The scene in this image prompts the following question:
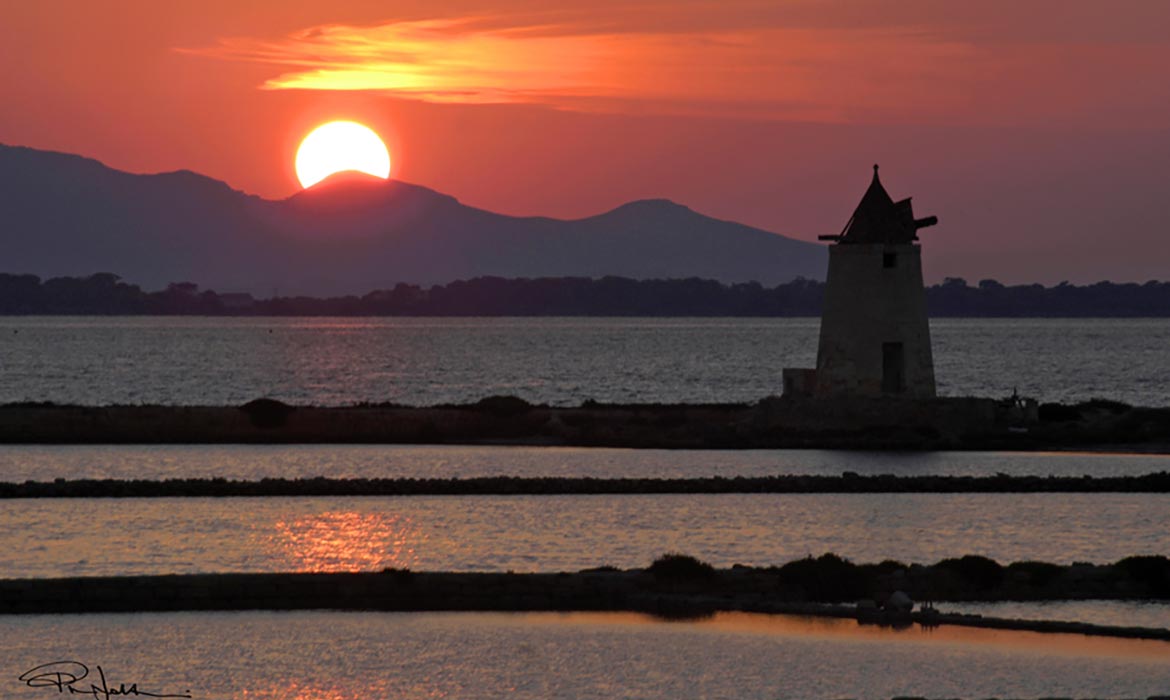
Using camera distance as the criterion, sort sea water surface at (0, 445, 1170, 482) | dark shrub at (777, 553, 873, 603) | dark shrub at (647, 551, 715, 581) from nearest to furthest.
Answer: dark shrub at (777, 553, 873, 603), dark shrub at (647, 551, 715, 581), sea water surface at (0, 445, 1170, 482)

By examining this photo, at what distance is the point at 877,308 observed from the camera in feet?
135

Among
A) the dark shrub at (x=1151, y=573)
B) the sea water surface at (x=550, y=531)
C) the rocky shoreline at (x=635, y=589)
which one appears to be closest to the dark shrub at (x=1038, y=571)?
the rocky shoreline at (x=635, y=589)

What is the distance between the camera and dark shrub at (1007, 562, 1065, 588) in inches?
842

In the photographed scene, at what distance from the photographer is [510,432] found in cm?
4841

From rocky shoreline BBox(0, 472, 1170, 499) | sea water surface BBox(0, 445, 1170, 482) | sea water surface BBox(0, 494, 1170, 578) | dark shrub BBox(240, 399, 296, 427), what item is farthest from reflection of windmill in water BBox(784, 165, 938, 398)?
dark shrub BBox(240, 399, 296, 427)

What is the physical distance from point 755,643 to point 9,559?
10914 mm

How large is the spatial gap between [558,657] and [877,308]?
24.6 m

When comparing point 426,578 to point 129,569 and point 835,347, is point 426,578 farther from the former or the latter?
point 835,347

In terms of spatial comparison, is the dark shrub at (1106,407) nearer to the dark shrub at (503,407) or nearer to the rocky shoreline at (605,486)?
the rocky shoreline at (605,486)

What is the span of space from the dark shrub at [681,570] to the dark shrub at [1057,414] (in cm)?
2684

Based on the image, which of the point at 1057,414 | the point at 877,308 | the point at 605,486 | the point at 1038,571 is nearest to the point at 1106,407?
the point at 1057,414
